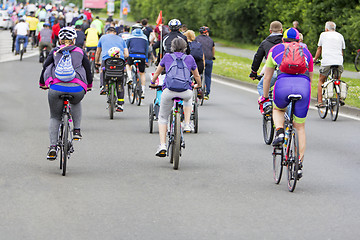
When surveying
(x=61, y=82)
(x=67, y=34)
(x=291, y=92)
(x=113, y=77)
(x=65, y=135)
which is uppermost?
(x=67, y=34)

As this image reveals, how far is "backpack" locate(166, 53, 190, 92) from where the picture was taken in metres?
10.2

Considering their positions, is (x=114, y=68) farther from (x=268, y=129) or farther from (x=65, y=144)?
(x=65, y=144)

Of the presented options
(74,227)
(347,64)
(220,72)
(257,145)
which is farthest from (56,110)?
(347,64)

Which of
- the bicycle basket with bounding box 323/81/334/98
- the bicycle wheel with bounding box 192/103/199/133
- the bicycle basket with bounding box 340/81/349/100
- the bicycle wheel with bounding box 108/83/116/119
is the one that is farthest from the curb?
the bicycle wheel with bounding box 108/83/116/119

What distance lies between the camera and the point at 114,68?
15305 mm

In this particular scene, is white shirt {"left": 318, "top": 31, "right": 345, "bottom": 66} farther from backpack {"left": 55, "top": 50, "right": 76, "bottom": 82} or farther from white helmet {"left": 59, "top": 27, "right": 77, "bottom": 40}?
backpack {"left": 55, "top": 50, "right": 76, "bottom": 82}

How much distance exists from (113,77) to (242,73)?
42.9ft

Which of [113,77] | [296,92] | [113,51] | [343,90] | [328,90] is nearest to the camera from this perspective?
[296,92]

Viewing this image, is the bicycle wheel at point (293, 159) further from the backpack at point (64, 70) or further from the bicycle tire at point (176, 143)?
the backpack at point (64, 70)

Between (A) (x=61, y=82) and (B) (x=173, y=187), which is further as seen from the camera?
(A) (x=61, y=82)

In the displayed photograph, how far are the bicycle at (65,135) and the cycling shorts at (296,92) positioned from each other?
2.44m

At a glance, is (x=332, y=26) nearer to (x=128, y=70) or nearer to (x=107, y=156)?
(x=128, y=70)

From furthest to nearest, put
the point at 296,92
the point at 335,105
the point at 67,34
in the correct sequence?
the point at 335,105, the point at 67,34, the point at 296,92

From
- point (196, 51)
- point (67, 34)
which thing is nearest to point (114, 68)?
point (196, 51)
